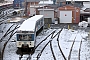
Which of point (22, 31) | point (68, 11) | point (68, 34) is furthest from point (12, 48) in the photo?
point (68, 11)

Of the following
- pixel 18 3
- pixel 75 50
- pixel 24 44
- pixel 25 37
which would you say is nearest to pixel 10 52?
pixel 24 44

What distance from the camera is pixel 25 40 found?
18.6m

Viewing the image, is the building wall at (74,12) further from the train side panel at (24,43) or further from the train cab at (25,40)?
the train side panel at (24,43)

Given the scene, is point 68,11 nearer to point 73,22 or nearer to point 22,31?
point 73,22

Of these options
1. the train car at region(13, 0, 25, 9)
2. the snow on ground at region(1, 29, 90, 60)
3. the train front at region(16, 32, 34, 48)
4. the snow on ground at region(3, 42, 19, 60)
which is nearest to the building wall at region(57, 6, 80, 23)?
the snow on ground at region(1, 29, 90, 60)

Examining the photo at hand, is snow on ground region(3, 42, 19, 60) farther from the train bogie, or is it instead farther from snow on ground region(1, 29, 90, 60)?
the train bogie

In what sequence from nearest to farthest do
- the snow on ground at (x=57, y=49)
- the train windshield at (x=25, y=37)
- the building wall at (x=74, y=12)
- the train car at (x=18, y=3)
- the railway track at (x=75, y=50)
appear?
the railway track at (x=75, y=50) → the snow on ground at (x=57, y=49) → the train windshield at (x=25, y=37) → the building wall at (x=74, y=12) → the train car at (x=18, y=3)

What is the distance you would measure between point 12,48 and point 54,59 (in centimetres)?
488

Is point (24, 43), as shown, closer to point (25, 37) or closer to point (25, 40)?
point (25, 40)

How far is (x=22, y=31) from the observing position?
1870cm

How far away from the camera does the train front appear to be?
60.9 feet

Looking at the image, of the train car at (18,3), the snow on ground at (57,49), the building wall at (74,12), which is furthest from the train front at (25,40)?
the train car at (18,3)

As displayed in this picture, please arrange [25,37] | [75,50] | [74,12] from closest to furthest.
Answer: [25,37], [75,50], [74,12]

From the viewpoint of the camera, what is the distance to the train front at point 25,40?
18.6 meters
